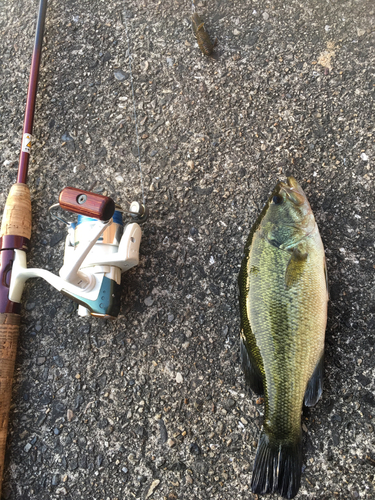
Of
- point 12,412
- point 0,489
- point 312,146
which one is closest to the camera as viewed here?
point 0,489

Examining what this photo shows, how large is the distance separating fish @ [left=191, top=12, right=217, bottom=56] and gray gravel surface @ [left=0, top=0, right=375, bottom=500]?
3.2 inches

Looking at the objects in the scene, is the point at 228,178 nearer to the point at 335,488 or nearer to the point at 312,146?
the point at 312,146

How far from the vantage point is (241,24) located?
2738mm

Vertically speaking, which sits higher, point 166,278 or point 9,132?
point 9,132

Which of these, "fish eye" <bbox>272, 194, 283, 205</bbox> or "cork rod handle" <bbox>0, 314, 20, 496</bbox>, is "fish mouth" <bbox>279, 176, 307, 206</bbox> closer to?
"fish eye" <bbox>272, 194, 283, 205</bbox>

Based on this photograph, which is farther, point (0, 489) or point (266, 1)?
point (266, 1)

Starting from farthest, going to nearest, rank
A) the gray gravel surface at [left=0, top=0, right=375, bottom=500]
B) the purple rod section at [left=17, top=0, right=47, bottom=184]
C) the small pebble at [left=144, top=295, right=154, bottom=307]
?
1. the purple rod section at [left=17, top=0, right=47, bottom=184]
2. the small pebble at [left=144, top=295, right=154, bottom=307]
3. the gray gravel surface at [left=0, top=0, right=375, bottom=500]

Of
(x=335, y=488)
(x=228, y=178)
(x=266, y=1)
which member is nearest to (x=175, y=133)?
(x=228, y=178)

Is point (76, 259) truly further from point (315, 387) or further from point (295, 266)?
point (315, 387)

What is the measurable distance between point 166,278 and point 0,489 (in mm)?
1581

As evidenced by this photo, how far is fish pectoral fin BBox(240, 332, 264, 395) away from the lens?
2029 millimetres

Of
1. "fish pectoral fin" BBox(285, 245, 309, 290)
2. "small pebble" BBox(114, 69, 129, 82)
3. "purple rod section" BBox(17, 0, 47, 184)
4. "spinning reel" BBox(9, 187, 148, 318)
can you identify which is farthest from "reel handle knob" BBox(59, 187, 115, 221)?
"small pebble" BBox(114, 69, 129, 82)

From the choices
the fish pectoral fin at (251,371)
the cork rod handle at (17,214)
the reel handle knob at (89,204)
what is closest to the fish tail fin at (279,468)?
the fish pectoral fin at (251,371)

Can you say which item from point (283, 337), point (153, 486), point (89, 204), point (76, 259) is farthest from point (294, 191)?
point (153, 486)
